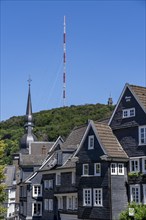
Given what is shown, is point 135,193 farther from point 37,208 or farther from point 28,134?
point 28,134

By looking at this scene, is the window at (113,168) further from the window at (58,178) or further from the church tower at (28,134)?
the church tower at (28,134)

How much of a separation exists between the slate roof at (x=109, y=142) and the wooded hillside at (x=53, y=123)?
84199mm

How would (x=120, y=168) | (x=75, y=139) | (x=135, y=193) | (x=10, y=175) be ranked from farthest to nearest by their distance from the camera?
(x=10, y=175), (x=75, y=139), (x=120, y=168), (x=135, y=193)

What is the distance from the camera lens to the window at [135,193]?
1684 inches

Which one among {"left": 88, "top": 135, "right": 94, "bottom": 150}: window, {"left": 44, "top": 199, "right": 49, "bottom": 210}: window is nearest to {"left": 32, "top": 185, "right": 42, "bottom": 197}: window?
{"left": 44, "top": 199, "right": 49, "bottom": 210}: window

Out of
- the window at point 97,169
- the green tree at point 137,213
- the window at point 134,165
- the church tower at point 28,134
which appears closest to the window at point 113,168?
the window at point 97,169

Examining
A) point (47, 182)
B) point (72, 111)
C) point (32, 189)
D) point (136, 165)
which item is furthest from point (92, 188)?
point (72, 111)

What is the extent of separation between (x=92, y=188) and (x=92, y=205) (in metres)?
1.81

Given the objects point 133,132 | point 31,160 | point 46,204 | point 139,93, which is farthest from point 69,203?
point 31,160

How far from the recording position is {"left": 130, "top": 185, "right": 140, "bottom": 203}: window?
140 ft

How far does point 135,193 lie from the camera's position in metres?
43.2

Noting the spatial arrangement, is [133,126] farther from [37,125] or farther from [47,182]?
[37,125]

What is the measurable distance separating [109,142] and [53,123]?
11244 centimetres

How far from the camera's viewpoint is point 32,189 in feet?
216
